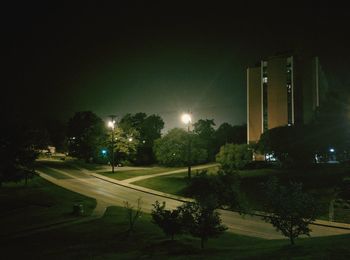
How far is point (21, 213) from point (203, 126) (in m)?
60.0

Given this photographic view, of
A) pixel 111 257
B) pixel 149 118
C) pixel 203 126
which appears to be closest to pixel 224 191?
pixel 111 257

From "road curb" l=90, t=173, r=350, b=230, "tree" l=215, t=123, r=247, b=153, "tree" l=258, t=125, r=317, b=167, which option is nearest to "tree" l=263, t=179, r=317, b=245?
"road curb" l=90, t=173, r=350, b=230

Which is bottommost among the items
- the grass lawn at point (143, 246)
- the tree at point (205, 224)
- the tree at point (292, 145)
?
the grass lawn at point (143, 246)

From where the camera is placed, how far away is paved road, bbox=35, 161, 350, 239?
22.0 metres

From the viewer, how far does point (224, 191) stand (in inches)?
802

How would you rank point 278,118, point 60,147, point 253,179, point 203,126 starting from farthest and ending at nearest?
point 60,147, point 203,126, point 278,118, point 253,179

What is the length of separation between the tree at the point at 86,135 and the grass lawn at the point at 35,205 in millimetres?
29309

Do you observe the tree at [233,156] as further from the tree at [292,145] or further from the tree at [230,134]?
the tree at [230,134]

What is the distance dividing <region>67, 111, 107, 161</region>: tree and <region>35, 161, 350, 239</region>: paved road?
753 inches

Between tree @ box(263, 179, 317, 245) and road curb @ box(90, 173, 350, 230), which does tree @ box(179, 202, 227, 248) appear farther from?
road curb @ box(90, 173, 350, 230)

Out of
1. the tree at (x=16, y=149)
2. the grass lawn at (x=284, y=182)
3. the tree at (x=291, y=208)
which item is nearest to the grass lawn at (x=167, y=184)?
the grass lawn at (x=284, y=182)

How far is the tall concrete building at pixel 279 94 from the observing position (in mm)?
76062

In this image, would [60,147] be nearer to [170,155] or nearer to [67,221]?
[170,155]

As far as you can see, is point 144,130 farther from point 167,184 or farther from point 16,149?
point 16,149
